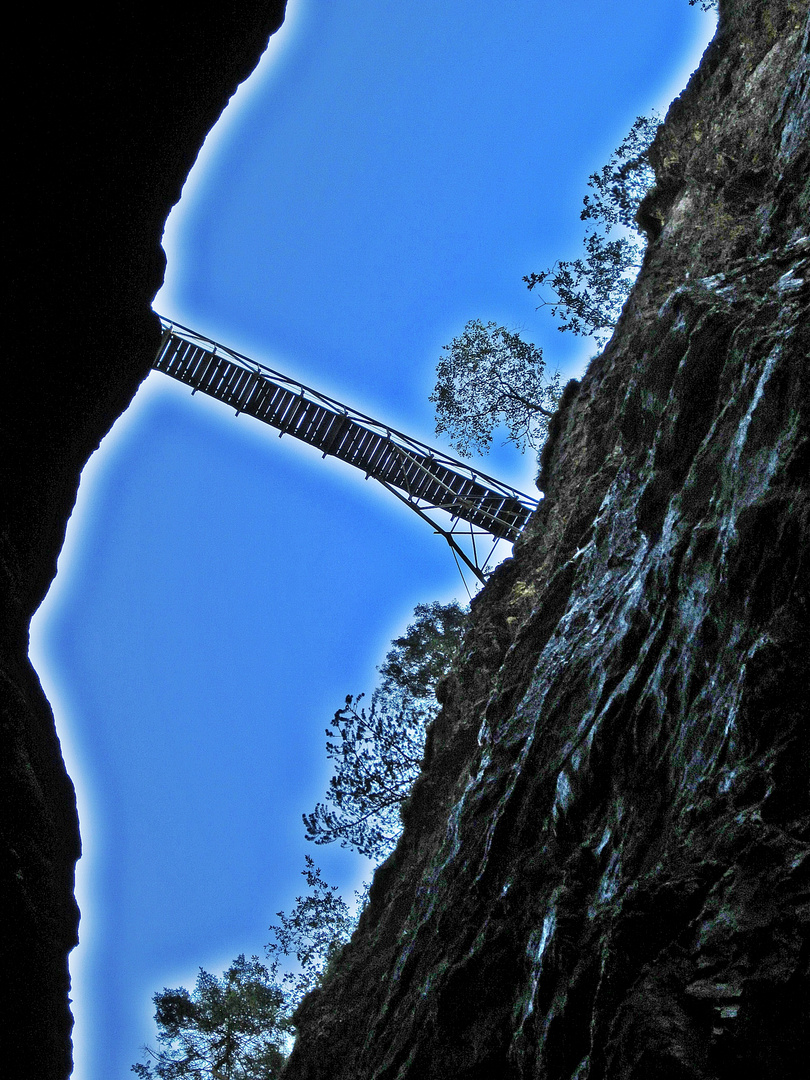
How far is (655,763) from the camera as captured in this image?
635 centimetres

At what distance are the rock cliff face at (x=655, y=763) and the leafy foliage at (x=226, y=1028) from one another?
17.8 ft

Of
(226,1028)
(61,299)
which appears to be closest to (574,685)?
(61,299)

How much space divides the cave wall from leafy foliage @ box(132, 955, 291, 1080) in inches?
330

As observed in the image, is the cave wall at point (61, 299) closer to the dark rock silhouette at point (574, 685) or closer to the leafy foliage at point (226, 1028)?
the dark rock silhouette at point (574, 685)

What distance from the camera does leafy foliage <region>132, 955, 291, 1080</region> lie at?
1536 centimetres

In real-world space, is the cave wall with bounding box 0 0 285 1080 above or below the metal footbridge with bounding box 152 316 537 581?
below

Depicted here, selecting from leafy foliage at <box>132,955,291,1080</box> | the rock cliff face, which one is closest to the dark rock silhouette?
the rock cliff face

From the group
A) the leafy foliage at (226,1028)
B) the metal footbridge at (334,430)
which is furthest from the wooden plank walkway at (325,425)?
the leafy foliage at (226,1028)

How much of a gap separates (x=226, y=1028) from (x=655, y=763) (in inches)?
572

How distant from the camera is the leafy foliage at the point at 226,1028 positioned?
15359 mm

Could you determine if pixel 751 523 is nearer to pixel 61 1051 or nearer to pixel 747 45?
pixel 61 1051

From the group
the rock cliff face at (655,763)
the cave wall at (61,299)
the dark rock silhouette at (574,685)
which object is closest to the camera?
the rock cliff face at (655,763)

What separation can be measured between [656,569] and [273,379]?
13.4 meters

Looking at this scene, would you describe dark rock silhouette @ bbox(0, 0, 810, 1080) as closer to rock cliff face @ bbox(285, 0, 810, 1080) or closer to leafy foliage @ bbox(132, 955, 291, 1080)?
rock cliff face @ bbox(285, 0, 810, 1080)
